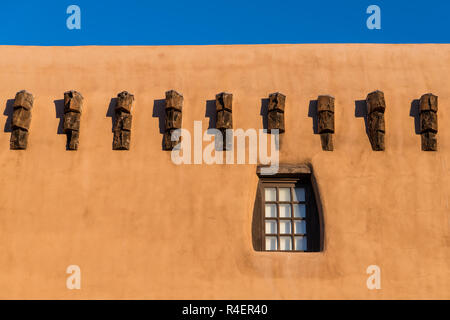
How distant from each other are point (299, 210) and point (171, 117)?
223 centimetres

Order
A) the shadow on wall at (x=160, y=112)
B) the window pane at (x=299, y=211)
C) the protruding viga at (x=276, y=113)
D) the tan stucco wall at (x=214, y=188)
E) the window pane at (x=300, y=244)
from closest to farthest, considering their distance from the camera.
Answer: the tan stucco wall at (x=214, y=188)
the window pane at (x=300, y=244)
the window pane at (x=299, y=211)
the protruding viga at (x=276, y=113)
the shadow on wall at (x=160, y=112)

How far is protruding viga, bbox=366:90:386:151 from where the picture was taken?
7.68 m

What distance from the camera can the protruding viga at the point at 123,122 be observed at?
25.7 ft

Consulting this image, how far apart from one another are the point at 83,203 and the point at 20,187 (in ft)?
3.09

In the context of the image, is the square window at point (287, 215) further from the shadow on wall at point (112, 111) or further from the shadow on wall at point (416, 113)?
the shadow on wall at point (112, 111)

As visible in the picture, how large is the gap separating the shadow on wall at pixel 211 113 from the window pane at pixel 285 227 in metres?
1.65

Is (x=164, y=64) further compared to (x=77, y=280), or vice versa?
(x=164, y=64)

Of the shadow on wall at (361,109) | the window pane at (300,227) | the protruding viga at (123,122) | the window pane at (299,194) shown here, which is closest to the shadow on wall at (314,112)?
the shadow on wall at (361,109)

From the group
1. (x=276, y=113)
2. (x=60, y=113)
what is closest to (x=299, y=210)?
(x=276, y=113)

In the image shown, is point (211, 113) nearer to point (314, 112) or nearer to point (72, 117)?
point (314, 112)

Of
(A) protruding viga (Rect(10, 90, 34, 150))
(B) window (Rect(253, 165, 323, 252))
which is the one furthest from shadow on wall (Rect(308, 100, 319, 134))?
(A) protruding viga (Rect(10, 90, 34, 150))

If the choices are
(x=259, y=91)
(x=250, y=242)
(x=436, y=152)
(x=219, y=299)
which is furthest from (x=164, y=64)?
(x=436, y=152)

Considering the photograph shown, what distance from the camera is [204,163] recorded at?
7.73 m
